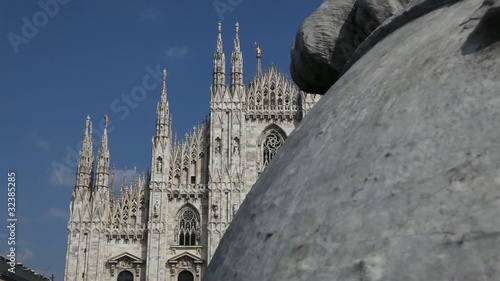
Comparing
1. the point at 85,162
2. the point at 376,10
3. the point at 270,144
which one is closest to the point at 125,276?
the point at 85,162

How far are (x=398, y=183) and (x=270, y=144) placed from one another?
85.1 ft

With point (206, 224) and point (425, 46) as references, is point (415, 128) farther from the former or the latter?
point (206, 224)

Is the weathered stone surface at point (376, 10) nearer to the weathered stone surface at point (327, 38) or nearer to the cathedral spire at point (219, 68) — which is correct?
the weathered stone surface at point (327, 38)

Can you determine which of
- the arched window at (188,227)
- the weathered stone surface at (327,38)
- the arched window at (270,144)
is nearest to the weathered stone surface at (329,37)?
the weathered stone surface at (327,38)

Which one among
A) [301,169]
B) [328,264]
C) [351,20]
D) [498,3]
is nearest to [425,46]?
[498,3]

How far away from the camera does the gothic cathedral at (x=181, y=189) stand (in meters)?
24.5

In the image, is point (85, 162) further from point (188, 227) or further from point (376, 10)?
point (376, 10)

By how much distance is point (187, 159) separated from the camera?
26375mm

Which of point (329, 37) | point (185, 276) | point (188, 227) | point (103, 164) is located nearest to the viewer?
point (329, 37)

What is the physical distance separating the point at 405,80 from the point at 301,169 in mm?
339

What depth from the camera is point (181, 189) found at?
25.5m

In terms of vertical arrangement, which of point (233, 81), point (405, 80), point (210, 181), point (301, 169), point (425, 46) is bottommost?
point (301, 169)

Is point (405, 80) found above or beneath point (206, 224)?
beneath

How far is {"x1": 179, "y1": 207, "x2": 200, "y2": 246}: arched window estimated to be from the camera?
2514 cm
